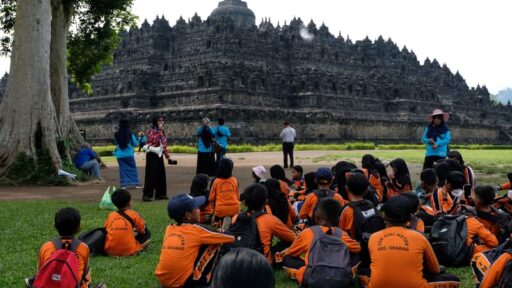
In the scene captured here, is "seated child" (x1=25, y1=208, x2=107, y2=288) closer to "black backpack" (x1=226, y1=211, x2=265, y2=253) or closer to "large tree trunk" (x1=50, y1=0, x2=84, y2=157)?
"black backpack" (x1=226, y1=211, x2=265, y2=253)

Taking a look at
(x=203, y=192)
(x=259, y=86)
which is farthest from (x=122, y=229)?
(x=259, y=86)

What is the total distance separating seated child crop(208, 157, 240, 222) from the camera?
7789 mm

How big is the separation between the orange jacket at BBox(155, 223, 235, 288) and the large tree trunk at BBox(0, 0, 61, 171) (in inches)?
381

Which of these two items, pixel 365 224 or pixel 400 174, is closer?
pixel 365 224

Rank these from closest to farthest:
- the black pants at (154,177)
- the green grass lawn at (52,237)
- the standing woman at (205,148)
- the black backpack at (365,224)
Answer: the green grass lawn at (52,237), the black backpack at (365,224), the black pants at (154,177), the standing woman at (205,148)

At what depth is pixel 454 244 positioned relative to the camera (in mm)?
5910

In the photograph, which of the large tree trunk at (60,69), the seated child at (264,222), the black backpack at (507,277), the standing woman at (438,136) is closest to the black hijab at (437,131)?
the standing woman at (438,136)

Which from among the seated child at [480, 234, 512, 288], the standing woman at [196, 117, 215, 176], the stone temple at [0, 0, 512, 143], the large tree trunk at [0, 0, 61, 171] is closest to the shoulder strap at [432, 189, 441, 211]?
the seated child at [480, 234, 512, 288]

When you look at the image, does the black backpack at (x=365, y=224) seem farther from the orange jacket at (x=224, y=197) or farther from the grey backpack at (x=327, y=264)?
the orange jacket at (x=224, y=197)

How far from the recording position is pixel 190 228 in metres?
5.17

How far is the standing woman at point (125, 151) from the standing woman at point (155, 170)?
1.09 meters

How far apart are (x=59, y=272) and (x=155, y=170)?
6571mm

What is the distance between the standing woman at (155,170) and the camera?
10797mm

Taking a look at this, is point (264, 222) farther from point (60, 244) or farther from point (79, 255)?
point (60, 244)
